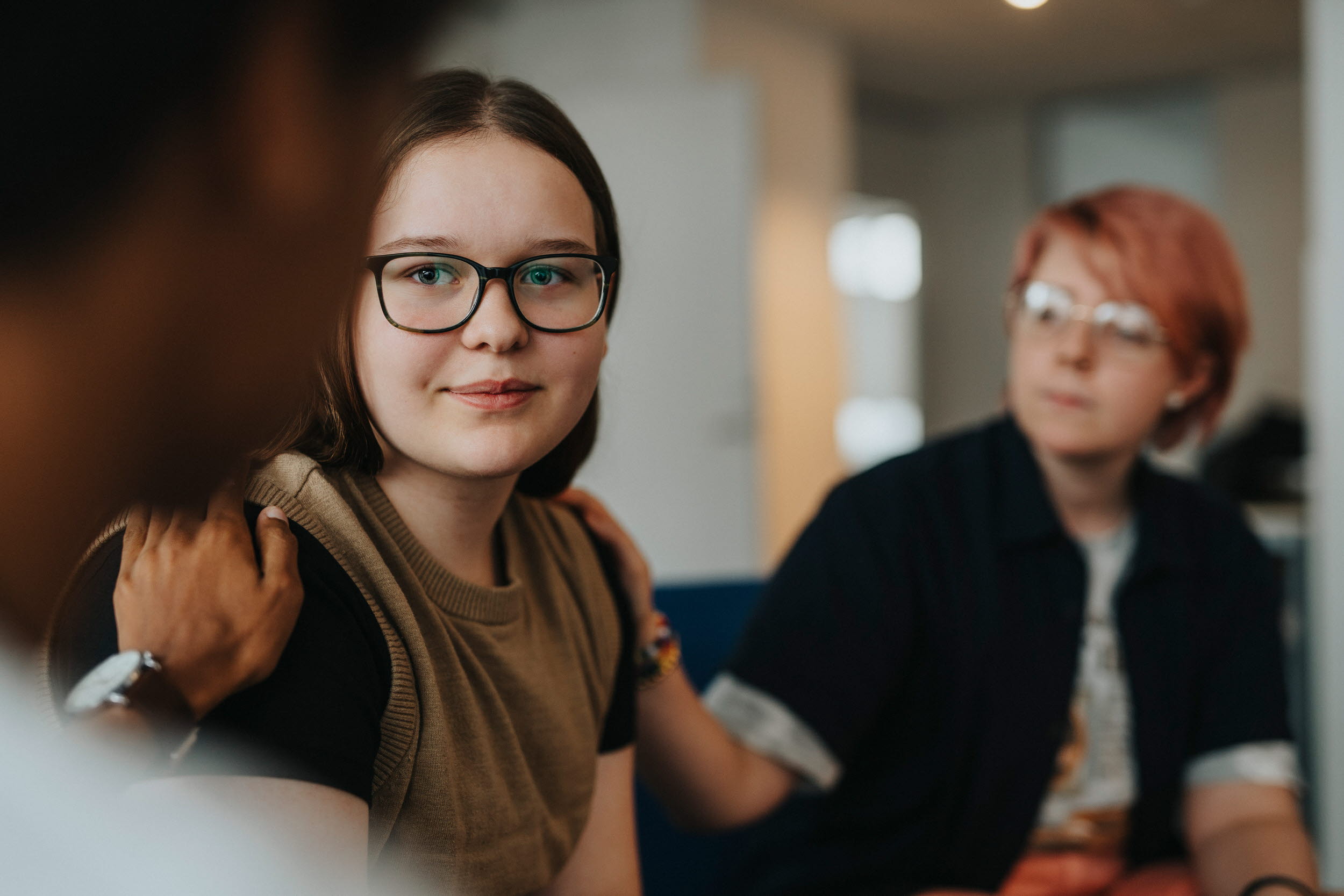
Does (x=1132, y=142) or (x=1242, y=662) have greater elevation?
(x=1132, y=142)

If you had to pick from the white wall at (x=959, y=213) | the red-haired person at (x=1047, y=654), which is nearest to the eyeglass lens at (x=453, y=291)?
the red-haired person at (x=1047, y=654)

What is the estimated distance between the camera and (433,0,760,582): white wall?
4.08 m

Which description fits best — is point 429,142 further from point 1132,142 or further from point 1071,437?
point 1132,142

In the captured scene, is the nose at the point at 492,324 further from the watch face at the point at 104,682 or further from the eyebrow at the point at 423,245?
the watch face at the point at 104,682

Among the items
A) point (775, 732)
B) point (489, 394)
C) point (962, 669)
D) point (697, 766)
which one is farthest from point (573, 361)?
point (962, 669)

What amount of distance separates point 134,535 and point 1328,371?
2490mm

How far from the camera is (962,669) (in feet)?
3.77

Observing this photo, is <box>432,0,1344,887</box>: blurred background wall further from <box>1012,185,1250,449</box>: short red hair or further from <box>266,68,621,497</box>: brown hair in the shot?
<box>266,68,621,497</box>: brown hair

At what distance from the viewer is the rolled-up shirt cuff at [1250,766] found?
117 centimetres

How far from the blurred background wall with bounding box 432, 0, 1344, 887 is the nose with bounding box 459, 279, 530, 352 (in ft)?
6.45

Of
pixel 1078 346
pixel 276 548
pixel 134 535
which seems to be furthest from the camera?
pixel 1078 346

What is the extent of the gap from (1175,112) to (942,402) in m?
2.04

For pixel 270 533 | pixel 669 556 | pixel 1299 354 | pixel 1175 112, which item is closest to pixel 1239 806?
pixel 270 533

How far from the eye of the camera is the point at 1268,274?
5484mm
